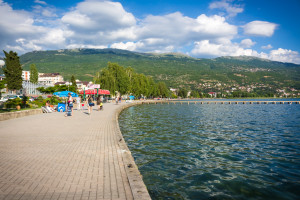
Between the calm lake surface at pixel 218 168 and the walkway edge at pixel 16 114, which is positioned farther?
the walkway edge at pixel 16 114

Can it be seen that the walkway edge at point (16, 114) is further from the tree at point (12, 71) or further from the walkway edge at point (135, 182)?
the tree at point (12, 71)

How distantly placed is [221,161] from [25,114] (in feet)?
60.6

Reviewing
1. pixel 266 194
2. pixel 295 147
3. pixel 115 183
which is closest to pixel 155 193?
pixel 115 183

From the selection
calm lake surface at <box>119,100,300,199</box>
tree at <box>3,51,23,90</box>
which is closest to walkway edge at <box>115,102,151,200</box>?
calm lake surface at <box>119,100,300,199</box>

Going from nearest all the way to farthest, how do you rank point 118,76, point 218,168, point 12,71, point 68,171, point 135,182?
point 135,182 < point 68,171 < point 218,168 < point 12,71 < point 118,76

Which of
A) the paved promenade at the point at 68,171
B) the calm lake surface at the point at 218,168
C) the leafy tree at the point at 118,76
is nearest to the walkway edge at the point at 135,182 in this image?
the paved promenade at the point at 68,171

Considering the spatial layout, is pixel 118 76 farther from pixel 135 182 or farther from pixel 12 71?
pixel 135 182

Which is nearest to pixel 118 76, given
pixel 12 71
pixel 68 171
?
pixel 12 71

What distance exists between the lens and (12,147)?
8016 mm

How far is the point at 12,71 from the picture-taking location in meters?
62.9

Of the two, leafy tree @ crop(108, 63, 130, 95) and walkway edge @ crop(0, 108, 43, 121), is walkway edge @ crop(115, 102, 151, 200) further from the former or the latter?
leafy tree @ crop(108, 63, 130, 95)

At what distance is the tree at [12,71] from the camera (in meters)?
62.4

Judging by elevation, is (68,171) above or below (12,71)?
below

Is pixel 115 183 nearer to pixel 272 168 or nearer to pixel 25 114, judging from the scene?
pixel 272 168
